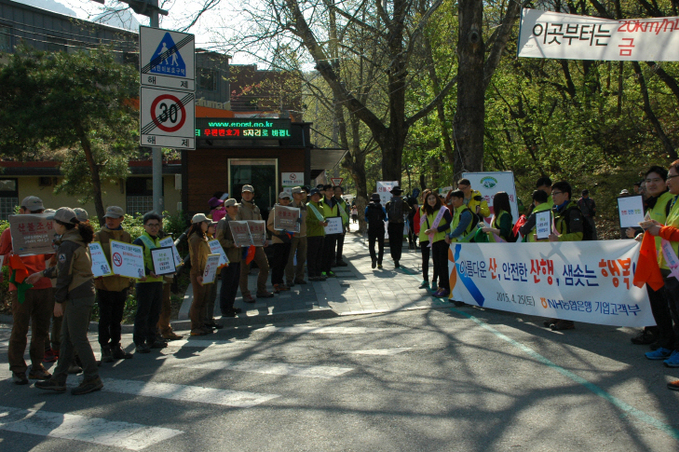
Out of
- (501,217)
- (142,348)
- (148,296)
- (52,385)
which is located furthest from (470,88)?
(52,385)

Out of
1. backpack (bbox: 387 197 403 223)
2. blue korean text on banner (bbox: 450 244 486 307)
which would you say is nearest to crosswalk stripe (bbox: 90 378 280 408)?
blue korean text on banner (bbox: 450 244 486 307)

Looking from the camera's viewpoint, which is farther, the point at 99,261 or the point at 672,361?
the point at 99,261

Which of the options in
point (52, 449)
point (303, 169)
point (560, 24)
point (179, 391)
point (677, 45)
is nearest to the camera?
point (52, 449)

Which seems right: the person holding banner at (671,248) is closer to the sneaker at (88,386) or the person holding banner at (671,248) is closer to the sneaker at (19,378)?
the sneaker at (88,386)

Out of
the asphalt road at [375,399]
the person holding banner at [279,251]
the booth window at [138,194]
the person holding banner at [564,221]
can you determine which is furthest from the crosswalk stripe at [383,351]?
the booth window at [138,194]

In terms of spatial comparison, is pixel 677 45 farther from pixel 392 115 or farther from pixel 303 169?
pixel 392 115

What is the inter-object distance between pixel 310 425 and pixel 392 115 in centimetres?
1822

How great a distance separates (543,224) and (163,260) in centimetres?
518

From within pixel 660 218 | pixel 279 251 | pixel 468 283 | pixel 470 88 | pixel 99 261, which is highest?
pixel 470 88

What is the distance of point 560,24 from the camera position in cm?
989

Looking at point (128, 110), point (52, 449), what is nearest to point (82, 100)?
point (128, 110)

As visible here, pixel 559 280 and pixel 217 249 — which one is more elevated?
pixel 217 249

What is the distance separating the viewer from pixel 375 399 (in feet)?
16.6

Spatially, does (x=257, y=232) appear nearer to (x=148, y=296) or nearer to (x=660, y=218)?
(x=148, y=296)
